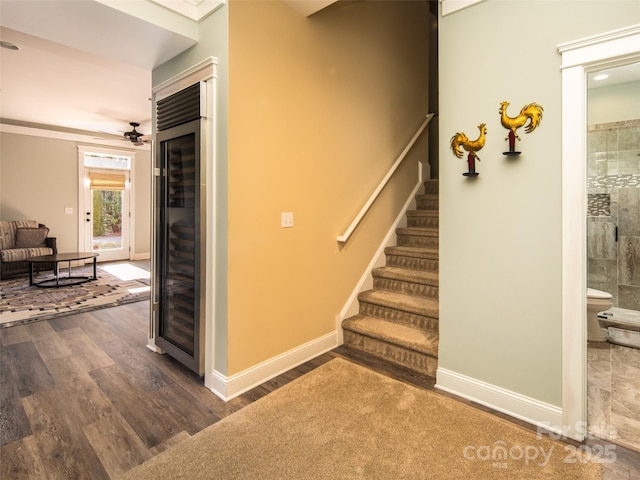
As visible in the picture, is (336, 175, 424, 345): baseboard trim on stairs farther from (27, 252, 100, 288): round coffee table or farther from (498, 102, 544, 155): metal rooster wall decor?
(27, 252, 100, 288): round coffee table

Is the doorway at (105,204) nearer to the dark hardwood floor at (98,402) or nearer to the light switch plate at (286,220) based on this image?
the dark hardwood floor at (98,402)

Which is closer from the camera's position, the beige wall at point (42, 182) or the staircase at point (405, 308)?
the staircase at point (405, 308)

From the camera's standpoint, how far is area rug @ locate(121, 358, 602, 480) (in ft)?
5.24

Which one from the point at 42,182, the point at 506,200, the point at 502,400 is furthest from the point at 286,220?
the point at 42,182

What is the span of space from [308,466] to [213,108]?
7.21 ft

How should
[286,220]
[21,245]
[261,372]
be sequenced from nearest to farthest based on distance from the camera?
[261,372] < [286,220] < [21,245]

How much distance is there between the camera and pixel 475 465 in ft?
5.39

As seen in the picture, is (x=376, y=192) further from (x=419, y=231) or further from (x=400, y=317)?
(x=400, y=317)

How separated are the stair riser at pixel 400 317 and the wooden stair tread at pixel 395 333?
4 cm

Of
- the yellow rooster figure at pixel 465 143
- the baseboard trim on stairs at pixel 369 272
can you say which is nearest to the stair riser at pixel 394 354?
the baseboard trim on stairs at pixel 369 272

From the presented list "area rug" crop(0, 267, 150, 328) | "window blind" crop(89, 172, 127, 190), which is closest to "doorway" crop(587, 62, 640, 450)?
"area rug" crop(0, 267, 150, 328)

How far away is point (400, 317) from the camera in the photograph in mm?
3035

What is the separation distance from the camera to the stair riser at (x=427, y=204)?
13.6 ft

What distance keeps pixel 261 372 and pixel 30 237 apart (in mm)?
6064
